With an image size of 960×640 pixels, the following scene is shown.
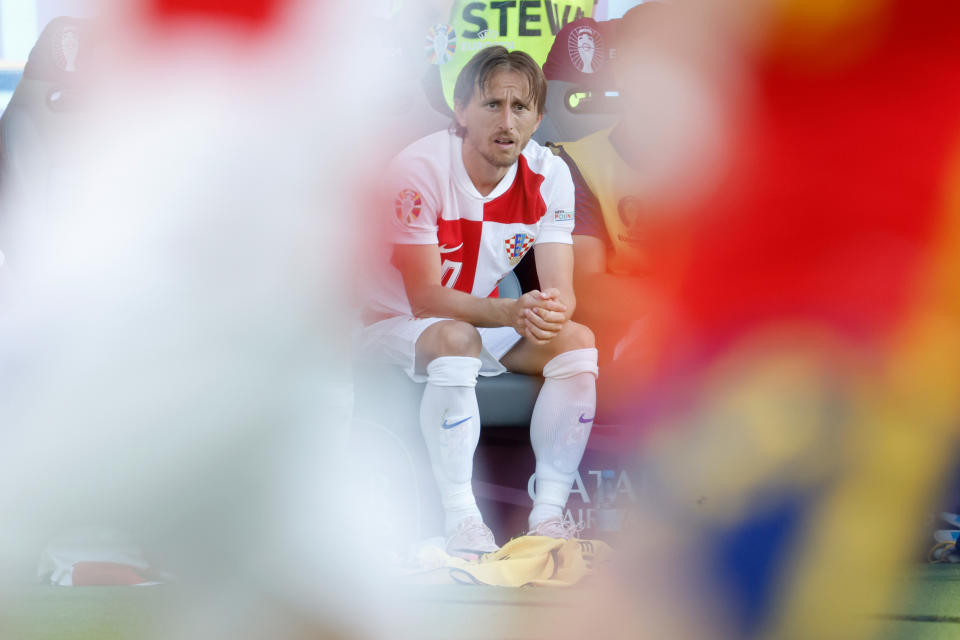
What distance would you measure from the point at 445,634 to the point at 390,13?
0.41 meters

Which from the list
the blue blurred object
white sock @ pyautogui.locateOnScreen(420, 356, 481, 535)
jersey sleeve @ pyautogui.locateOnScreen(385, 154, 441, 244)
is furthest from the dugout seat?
white sock @ pyautogui.locateOnScreen(420, 356, 481, 535)

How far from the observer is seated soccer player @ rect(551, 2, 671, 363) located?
66 cm

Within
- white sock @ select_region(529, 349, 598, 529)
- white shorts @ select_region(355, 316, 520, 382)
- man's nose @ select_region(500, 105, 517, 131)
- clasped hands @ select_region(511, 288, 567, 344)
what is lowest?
white sock @ select_region(529, 349, 598, 529)

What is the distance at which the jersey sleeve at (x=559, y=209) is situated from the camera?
0.88 m

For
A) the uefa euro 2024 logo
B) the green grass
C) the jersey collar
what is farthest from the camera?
the jersey collar

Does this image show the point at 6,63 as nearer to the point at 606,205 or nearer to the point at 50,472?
the point at 50,472

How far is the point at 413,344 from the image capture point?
2.66 feet

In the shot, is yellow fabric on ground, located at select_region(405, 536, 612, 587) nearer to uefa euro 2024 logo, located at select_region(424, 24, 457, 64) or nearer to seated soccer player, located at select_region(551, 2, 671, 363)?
seated soccer player, located at select_region(551, 2, 671, 363)

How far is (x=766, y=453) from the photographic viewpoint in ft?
1.58

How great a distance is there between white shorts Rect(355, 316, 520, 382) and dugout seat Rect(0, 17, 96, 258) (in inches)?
10.4

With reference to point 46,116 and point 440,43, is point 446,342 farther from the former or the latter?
point 46,116

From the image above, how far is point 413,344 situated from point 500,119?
0.70 ft

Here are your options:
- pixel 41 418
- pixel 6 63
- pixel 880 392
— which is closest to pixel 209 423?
pixel 41 418

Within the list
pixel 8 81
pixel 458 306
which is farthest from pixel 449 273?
pixel 8 81
